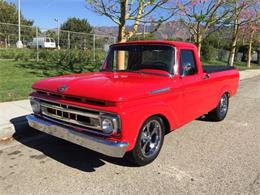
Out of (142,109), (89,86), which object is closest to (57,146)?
(89,86)

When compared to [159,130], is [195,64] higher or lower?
higher

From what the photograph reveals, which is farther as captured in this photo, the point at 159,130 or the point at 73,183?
the point at 159,130

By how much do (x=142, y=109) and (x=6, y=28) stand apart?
14.3 meters

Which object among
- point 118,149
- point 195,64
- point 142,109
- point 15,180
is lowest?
point 15,180

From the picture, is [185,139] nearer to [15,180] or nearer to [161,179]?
[161,179]

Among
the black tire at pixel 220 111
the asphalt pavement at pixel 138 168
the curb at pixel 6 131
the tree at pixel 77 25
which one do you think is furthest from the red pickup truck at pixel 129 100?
the tree at pixel 77 25

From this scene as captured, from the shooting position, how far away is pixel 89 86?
3744 mm

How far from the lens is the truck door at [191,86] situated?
4.73 meters

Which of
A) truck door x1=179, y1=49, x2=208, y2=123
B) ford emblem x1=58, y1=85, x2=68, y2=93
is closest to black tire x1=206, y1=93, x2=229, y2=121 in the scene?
truck door x1=179, y1=49, x2=208, y2=123

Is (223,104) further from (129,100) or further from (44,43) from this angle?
(44,43)

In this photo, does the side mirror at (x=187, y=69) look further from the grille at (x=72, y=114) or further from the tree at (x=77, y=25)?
the tree at (x=77, y=25)

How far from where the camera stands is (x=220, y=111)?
262 inches

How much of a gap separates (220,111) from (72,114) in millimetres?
4141

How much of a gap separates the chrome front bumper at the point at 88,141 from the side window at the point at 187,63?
1.93 meters
